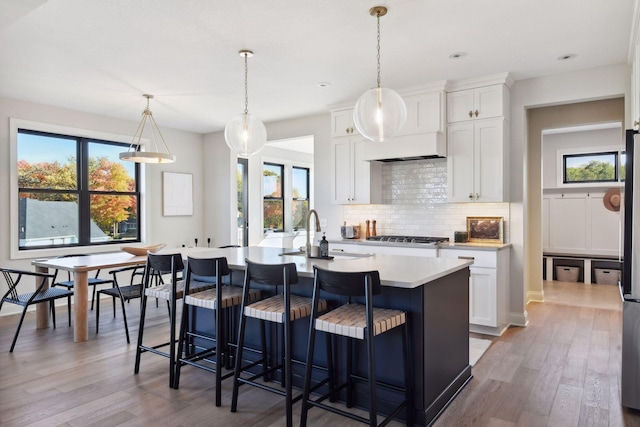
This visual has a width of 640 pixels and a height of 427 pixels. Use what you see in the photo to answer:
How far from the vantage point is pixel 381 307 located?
2.62 meters

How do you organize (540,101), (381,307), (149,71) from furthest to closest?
1. (540,101)
2. (149,71)
3. (381,307)

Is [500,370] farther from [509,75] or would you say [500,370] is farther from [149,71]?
[149,71]

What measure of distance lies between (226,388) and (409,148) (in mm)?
3135

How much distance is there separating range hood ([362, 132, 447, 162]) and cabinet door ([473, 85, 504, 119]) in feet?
1.46

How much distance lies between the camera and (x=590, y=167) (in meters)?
7.30

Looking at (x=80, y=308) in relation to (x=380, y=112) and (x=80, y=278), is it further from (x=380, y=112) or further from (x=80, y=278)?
(x=380, y=112)

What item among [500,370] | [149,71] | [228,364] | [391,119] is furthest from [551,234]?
[149,71]

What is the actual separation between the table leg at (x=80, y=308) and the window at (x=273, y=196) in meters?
4.57

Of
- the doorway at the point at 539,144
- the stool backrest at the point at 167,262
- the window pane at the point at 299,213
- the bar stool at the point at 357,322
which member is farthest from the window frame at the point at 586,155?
the stool backrest at the point at 167,262

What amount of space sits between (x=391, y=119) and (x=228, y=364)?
89.4 inches

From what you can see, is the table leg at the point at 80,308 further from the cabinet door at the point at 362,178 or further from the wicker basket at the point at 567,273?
the wicker basket at the point at 567,273

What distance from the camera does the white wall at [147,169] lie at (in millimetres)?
5129

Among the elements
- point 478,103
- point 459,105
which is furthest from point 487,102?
point 459,105

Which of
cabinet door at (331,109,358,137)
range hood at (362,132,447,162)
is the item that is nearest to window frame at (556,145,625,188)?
range hood at (362,132,447,162)
